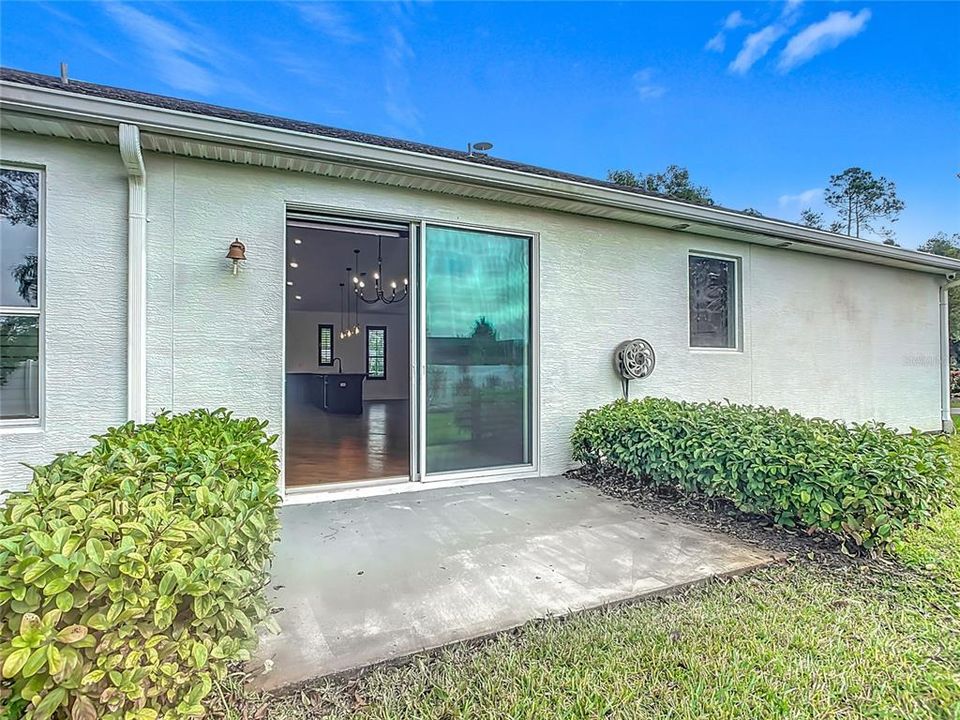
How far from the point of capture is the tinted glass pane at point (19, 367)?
335cm

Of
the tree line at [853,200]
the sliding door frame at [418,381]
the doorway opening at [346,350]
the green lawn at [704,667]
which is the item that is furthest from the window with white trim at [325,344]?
the green lawn at [704,667]

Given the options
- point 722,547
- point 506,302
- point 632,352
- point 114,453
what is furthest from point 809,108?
point 114,453

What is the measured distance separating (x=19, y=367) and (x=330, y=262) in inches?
260

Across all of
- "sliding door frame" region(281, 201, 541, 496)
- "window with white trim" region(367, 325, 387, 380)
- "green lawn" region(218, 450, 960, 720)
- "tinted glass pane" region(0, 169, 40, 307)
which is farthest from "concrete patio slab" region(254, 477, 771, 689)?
"window with white trim" region(367, 325, 387, 380)

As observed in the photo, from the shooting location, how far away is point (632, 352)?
5.34 metres

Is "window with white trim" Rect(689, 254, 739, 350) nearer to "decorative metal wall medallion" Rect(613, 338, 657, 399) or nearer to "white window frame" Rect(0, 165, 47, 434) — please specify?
"decorative metal wall medallion" Rect(613, 338, 657, 399)

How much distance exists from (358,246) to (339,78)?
5.76 meters

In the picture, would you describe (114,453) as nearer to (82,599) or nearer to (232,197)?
(82,599)

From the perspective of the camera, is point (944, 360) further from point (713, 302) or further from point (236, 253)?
point (236, 253)

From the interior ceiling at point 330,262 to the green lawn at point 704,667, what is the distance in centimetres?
507

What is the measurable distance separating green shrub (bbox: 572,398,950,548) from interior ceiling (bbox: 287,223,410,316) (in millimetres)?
3804

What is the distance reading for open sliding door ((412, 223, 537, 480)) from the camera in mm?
4609

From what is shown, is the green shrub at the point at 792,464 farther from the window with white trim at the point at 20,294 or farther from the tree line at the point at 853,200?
the tree line at the point at 853,200

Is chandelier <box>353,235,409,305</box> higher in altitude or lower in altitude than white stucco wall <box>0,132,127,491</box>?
higher
